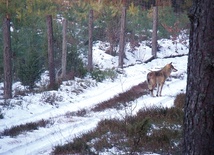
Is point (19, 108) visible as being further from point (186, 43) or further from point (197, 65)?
point (186, 43)

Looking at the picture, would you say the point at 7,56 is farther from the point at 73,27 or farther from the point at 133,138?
the point at 73,27

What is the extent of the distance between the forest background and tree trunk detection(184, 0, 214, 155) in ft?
45.2

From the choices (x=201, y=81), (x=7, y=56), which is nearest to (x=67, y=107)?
(x=7, y=56)

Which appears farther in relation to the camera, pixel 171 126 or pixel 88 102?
pixel 88 102

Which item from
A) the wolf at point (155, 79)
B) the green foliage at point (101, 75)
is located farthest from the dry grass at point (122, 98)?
the green foliage at point (101, 75)

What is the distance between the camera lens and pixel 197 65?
4.35m

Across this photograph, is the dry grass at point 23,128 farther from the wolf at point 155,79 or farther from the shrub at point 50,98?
the wolf at point 155,79

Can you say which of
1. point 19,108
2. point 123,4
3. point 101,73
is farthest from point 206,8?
point 123,4

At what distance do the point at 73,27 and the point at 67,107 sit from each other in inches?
584

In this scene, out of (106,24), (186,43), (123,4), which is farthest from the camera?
(123,4)

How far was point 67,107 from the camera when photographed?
1384cm

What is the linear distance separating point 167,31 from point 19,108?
78.7ft

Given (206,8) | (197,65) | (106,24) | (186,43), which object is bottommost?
(186,43)

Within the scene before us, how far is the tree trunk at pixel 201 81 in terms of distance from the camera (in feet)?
14.1
